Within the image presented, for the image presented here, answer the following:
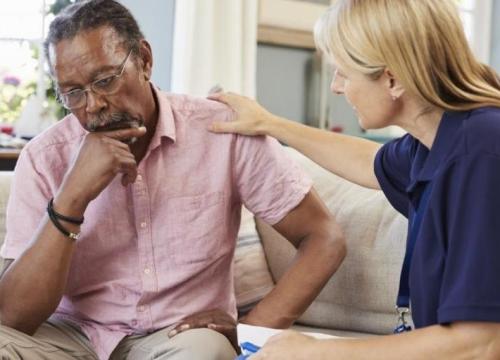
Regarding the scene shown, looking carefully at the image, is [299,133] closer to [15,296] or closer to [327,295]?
[327,295]

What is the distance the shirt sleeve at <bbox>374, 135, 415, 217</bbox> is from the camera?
1470mm

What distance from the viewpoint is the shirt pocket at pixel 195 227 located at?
1677 mm

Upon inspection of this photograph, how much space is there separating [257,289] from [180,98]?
594 millimetres

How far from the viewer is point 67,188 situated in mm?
1544

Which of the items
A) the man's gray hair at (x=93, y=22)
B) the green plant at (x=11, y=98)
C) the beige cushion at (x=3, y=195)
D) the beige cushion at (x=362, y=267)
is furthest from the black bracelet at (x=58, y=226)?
the green plant at (x=11, y=98)

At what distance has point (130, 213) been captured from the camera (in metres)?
1.67

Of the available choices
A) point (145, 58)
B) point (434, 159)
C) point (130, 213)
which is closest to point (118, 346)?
point (130, 213)

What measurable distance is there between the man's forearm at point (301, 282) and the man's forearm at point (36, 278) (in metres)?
0.41

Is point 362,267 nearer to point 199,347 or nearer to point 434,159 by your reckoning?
point 199,347

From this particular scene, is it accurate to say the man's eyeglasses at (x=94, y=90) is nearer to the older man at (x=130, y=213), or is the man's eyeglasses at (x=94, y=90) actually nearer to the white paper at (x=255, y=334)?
the older man at (x=130, y=213)

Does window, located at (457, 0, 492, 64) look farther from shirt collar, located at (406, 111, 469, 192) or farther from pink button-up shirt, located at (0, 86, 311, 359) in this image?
shirt collar, located at (406, 111, 469, 192)

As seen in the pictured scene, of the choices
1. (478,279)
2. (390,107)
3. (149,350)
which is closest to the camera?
(478,279)

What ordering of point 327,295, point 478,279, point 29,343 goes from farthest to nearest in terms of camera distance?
point 327,295 → point 29,343 → point 478,279

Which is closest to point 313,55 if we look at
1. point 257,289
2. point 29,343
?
point 257,289
